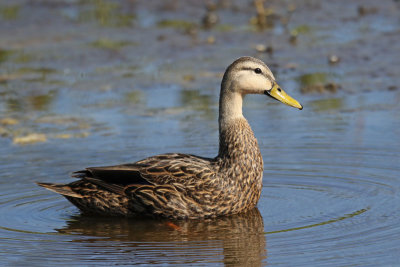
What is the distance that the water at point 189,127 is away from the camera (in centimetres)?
697

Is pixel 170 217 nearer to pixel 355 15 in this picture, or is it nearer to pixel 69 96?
pixel 69 96

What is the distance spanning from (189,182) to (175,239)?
0.75 metres

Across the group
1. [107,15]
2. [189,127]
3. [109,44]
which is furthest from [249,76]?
[107,15]

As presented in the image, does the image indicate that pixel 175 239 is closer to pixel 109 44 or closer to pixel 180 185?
pixel 180 185

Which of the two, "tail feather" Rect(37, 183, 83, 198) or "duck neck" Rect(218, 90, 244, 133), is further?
"duck neck" Rect(218, 90, 244, 133)

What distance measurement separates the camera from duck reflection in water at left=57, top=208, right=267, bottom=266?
21.8 ft

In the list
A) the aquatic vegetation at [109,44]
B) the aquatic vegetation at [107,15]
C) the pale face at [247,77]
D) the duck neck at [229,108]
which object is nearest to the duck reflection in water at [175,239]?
the duck neck at [229,108]

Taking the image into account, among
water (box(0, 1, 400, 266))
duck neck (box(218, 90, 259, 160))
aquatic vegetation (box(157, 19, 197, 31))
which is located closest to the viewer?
water (box(0, 1, 400, 266))

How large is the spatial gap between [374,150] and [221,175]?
238 centimetres

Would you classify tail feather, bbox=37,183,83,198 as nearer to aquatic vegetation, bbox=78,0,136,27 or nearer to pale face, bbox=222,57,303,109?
pale face, bbox=222,57,303,109

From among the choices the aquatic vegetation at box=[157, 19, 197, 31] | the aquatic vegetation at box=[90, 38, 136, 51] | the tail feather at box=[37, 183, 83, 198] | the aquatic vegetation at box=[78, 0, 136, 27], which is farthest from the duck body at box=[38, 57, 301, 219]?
the aquatic vegetation at box=[78, 0, 136, 27]

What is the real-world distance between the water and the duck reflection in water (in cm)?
2

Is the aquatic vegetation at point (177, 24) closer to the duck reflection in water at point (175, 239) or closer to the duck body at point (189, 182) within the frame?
the duck body at point (189, 182)

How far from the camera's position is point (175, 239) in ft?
23.7
